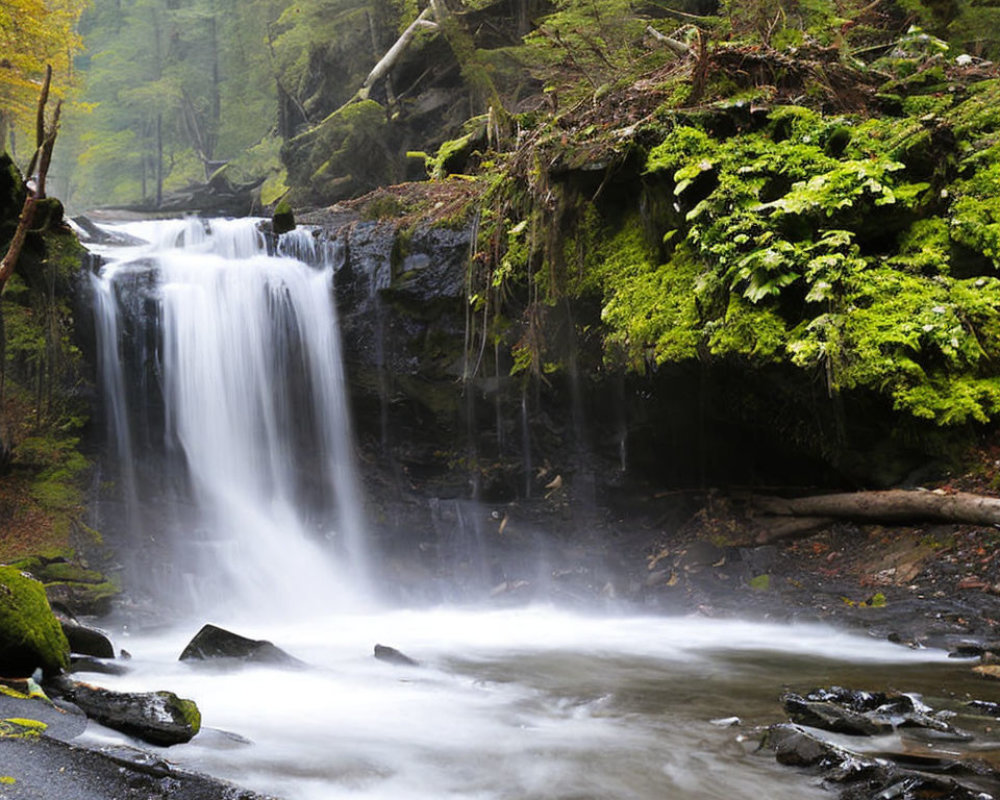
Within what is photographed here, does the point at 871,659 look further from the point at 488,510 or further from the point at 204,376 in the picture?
the point at 204,376

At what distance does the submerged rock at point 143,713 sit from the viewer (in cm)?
395

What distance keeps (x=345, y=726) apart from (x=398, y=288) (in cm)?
705

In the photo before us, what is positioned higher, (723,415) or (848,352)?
(848,352)

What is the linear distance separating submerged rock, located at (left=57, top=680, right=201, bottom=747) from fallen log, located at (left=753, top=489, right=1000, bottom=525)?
6392 millimetres

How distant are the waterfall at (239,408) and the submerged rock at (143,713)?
19.8 feet

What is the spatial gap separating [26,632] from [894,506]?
7.23 meters

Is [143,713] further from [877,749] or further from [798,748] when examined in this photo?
[877,749]

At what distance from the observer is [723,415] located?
891 cm

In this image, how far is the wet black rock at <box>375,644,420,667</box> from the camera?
6.80 meters

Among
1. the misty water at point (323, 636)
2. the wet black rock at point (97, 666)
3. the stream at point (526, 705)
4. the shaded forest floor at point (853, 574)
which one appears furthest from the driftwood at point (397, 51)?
the wet black rock at point (97, 666)

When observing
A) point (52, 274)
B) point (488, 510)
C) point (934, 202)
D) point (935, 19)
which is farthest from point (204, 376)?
point (935, 19)

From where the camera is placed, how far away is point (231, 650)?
20.9 feet

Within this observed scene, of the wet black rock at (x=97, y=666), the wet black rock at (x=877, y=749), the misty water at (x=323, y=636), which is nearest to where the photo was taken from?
the wet black rock at (x=877, y=749)

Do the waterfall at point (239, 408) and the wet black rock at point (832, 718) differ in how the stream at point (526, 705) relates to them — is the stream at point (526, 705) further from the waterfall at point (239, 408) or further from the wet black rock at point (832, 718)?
the waterfall at point (239, 408)
